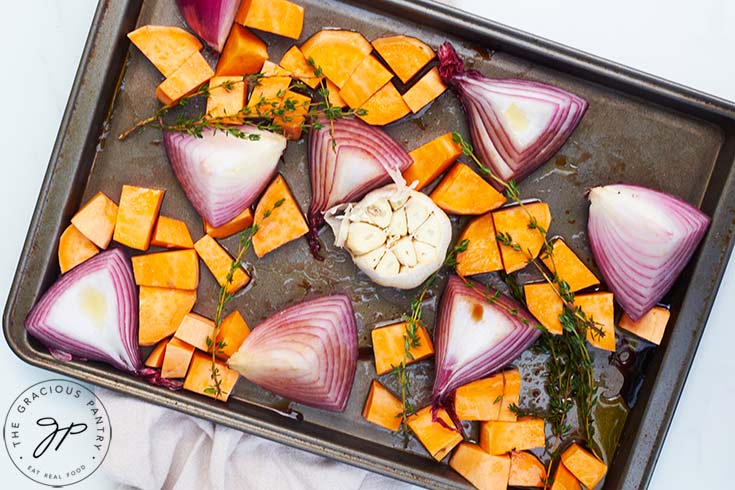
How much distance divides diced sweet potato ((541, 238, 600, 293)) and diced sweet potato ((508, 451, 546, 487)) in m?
0.43

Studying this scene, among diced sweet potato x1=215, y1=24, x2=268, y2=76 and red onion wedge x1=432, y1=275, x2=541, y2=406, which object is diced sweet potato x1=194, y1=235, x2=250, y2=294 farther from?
red onion wedge x1=432, y1=275, x2=541, y2=406

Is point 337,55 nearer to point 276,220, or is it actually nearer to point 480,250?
point 276,220

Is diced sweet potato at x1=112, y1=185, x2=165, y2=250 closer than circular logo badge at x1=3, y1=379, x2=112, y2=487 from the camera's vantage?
Yes

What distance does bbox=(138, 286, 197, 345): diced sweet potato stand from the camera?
169 cm

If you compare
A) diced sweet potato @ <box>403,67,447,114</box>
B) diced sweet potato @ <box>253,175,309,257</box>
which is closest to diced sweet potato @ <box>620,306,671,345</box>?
diced sweet potato @ <box>403,67,447,114</box>

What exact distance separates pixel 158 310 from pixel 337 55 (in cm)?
74

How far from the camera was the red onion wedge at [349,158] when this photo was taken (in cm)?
166

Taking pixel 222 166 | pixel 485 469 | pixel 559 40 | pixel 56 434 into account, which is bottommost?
pixel 56 434

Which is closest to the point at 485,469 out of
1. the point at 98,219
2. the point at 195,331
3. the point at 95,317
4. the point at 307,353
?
the point at 307,353

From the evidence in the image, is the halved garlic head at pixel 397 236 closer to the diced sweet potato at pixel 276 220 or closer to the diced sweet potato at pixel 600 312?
the diced sweet potato at pixel 276 220

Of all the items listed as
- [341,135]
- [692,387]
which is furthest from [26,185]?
[692,387]

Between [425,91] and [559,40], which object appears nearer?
[425,91]

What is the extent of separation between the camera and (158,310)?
1688mm

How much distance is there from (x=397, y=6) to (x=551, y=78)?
41cm
